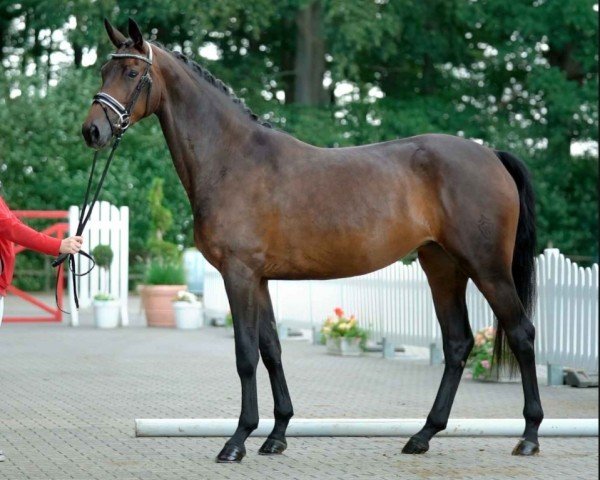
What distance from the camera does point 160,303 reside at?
1983 cm

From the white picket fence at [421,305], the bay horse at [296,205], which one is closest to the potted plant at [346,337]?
the white picket fence at [421,305]

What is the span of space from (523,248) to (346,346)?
7167 millimetres

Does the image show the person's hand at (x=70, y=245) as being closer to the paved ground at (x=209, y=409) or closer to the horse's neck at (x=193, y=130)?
the horse's neck at (x=193, y=130)

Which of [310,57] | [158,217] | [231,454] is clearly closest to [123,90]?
[231,454]

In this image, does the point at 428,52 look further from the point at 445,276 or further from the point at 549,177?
the point at 445,276

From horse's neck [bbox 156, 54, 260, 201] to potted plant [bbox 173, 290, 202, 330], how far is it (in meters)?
12.1

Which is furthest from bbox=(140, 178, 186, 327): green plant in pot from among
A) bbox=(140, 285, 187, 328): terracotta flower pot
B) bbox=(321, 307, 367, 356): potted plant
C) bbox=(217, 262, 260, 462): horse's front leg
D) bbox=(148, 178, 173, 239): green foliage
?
bbox=(217, 262, 260, 462): horse's front leg

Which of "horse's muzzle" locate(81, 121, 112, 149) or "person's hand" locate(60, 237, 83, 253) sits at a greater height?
"horse's muzzle" locate(81, 121, 112, 149)

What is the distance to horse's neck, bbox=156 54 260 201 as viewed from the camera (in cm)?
737

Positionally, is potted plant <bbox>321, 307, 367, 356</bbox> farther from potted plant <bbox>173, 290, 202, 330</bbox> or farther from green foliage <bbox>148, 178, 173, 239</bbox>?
green foliage <bbox>148, 178, 173, 239</bbox>

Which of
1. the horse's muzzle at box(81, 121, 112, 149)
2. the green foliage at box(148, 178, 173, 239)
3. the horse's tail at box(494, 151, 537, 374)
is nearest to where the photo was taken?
the horse's muzzle at box(81, 121, 112, 149)

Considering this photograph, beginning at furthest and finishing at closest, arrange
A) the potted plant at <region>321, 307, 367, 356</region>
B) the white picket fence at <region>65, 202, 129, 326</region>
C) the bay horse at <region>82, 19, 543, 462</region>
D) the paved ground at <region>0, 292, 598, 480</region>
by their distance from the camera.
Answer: the white picket fence at <region>65, 202, 129, 326</region>, the potted plant at <region>321, 307, 367, 356</region>, the bay horse at <region>82, 19, 543, 462</region>, the paved ground at <region>0, 292, 598, 480</region>

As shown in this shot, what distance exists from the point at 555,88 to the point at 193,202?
26410 millimetres

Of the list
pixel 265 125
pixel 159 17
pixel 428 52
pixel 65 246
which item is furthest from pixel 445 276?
pixel 428 52
